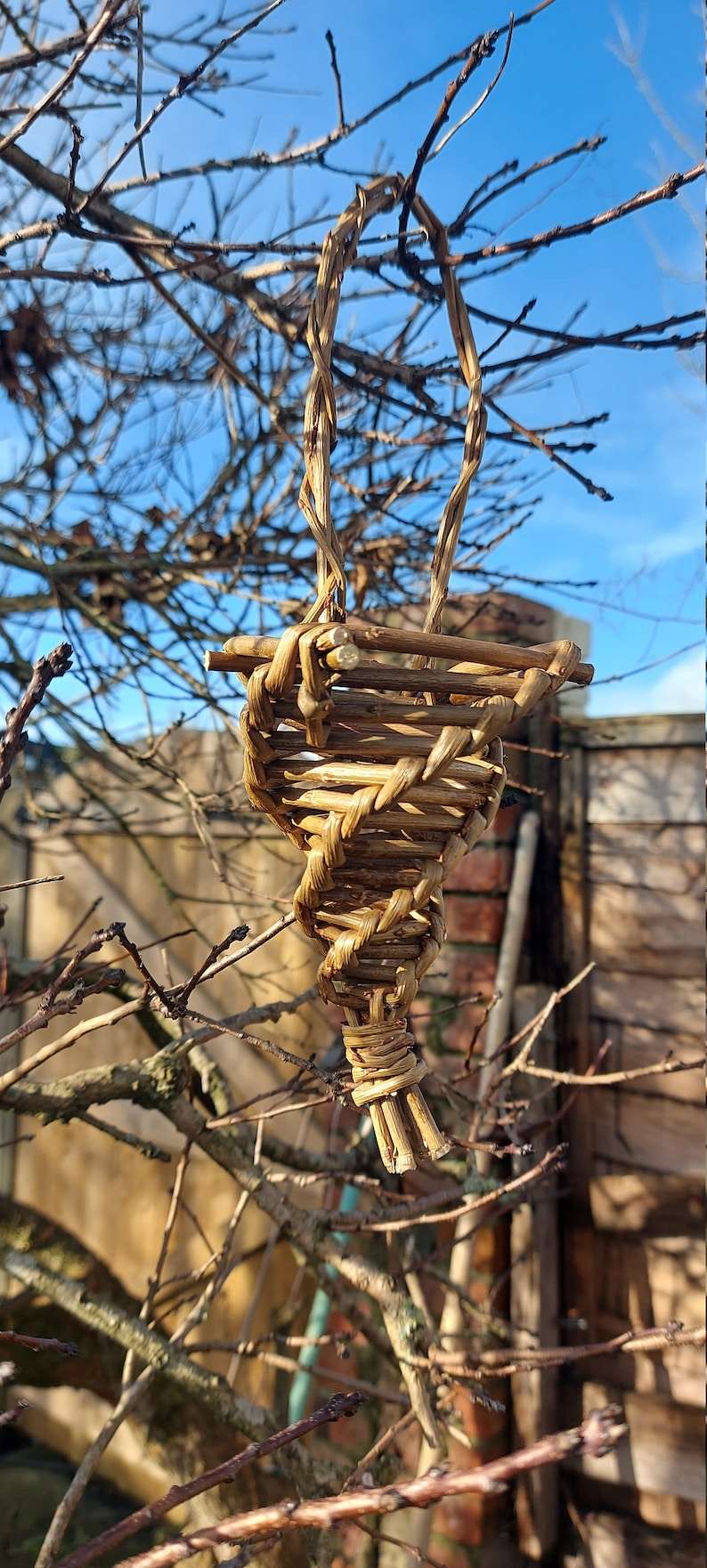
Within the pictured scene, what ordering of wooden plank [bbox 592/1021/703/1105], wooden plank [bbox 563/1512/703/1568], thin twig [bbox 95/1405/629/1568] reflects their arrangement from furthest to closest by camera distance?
1. wooden plank [bbox 592/1021/703/1105]
2. wooden plank [bbox 563/1512/703/1568]
3. thin twig [bbox 95/1405/629/1568]

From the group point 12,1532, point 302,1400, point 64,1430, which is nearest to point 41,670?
point 302,1400

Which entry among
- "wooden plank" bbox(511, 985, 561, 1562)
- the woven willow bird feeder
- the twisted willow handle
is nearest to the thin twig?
the woven willow bird feeder

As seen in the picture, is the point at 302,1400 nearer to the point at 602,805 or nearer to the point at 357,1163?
the point at 357,1163

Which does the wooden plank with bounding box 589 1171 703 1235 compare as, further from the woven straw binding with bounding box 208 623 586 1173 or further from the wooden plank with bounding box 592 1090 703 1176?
the woven straw binding with bounding box 208 623 586 1173

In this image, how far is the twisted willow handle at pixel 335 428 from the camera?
1.91 feet

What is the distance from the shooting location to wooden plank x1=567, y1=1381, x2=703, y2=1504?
1432 millimetres

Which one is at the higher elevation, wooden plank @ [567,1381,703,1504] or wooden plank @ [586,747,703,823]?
wooden plank @ [586,747,703,823]

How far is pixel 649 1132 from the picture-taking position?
156cm

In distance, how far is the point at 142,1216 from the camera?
92.0 inches

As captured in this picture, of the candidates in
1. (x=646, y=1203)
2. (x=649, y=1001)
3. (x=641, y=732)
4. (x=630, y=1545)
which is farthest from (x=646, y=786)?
(x=630, y=1545)

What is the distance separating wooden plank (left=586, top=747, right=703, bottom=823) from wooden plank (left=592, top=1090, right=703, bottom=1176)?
0.47 metres

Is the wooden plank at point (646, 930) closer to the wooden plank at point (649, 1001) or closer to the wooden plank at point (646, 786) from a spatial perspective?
the wooden plank at point (649, 1001)

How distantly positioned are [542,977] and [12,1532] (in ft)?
5.53

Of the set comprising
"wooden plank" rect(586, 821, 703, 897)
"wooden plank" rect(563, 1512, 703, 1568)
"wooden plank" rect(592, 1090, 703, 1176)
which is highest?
"wooden plank" rect(586, 821, 703, 897)
